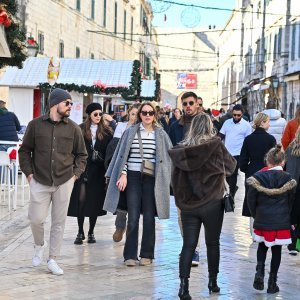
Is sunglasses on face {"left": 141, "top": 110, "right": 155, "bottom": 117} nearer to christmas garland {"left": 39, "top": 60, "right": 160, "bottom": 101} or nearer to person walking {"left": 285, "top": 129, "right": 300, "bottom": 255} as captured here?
person walking {"left": 285, "top": 129, "right": 300, "bottom": 255}

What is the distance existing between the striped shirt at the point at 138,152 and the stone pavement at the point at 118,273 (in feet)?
3.67

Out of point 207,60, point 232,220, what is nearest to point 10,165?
point 232,220

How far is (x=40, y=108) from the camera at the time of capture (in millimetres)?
24328

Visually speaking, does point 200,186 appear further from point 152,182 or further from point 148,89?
point 148,89

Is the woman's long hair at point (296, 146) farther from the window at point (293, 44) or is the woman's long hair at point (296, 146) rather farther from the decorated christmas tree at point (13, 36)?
the window at point (293, 44)

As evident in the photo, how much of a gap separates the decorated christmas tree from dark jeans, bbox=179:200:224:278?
13.2 ft

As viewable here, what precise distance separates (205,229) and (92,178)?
3.39 meters

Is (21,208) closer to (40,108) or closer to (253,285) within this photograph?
(253,285)

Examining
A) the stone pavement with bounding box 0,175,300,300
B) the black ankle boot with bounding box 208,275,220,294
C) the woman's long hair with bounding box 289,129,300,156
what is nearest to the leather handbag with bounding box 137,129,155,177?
the stone pavement with bounding box 0,175,300,300

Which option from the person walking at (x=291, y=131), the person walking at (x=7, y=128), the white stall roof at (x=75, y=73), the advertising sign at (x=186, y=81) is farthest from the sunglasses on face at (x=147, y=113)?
the advertising sign at (x=186, y=81)

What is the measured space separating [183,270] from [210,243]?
0.38 meters

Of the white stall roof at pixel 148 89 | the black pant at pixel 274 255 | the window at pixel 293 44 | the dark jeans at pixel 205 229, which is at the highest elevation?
the window at pixel 293 44

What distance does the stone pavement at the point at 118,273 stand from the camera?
23.6 feet

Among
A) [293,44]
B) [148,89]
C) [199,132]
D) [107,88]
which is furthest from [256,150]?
[293,44]
